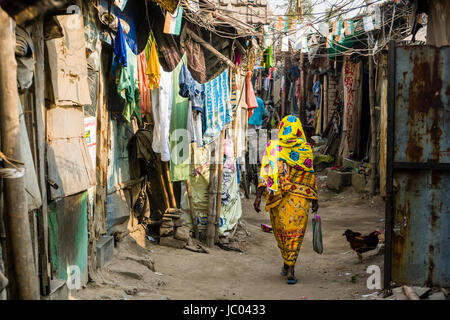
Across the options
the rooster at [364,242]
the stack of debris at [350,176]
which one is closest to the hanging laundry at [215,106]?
the rooster at [364,242]

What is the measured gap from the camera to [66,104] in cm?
445

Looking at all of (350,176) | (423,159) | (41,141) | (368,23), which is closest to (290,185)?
(423,159)

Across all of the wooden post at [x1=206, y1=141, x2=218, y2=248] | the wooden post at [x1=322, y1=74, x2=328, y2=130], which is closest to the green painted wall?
the wooden post at [x1=206, y1=141, x2=218, y2=248]

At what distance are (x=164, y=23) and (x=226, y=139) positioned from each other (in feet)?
9.55

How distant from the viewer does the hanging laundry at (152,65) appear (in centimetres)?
692

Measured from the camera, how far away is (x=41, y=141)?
12.7 feet

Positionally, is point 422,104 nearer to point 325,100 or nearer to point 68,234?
point 68,234

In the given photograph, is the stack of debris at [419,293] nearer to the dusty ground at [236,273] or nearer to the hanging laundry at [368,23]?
the dusty ground at [236,273]

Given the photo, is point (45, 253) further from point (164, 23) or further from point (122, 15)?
point (164, 23)

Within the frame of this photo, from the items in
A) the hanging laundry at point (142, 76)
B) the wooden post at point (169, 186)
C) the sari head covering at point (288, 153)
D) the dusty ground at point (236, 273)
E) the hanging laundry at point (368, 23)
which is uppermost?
the hanging laundry at point (368, 23)

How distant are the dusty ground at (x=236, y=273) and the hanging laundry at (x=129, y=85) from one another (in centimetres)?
191

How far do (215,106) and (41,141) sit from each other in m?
5.09
